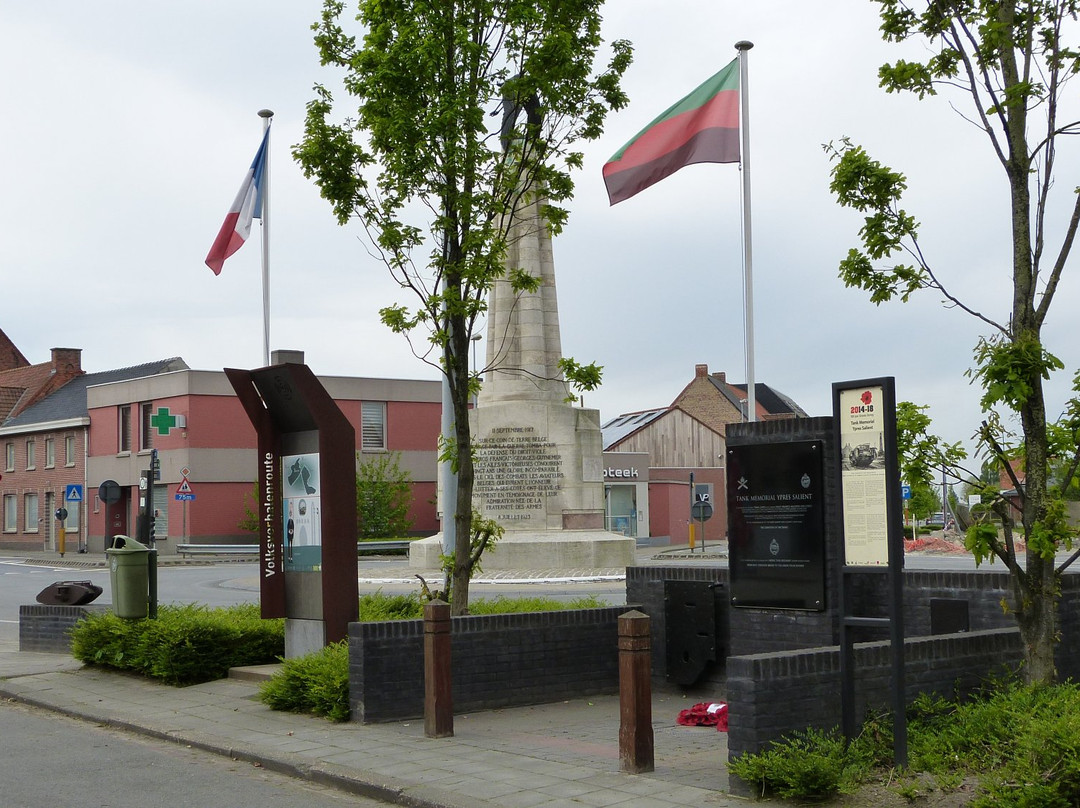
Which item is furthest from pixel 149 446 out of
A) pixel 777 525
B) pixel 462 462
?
pixel 777 525

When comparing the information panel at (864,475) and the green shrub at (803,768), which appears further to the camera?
the information panel at (864,475)

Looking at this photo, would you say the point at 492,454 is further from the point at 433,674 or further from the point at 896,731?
the point at 896,731

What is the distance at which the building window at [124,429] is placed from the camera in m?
54.1

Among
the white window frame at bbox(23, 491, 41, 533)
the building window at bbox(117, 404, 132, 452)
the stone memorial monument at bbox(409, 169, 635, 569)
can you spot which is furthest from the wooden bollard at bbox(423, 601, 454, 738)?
the white window frame at bbox(23, 491, 41, 533)

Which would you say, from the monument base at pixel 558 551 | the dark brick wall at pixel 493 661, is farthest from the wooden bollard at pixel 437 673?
the monument base at pixel 558 551

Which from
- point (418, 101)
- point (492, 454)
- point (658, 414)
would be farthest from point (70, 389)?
point (418, 101)

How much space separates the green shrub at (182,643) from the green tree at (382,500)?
36381mm

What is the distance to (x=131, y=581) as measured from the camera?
13.6m

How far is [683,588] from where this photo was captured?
11.3m

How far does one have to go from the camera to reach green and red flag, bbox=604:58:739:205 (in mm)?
18109

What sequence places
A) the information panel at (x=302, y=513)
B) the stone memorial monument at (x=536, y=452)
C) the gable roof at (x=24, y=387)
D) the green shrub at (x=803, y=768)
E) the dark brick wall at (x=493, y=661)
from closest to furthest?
the green shrub at (x=803, y=768), the dark brick wall at (x=493, y=661), the information panel at (x=302, y=513), the stone memorial monument at (x=536, y=452), the gable roof at (x=24, y=387)

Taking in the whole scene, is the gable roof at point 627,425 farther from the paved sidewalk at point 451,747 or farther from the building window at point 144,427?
the paved sidewalk at point 451,747

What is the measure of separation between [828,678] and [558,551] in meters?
19.7

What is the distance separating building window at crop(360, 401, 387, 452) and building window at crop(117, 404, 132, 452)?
387 inches
